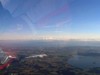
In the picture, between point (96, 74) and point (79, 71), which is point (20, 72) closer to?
point (79, 71)

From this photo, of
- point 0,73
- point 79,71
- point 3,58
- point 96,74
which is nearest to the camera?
point 3,58

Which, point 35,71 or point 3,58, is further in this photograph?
point 35,71

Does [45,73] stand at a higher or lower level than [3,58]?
lower

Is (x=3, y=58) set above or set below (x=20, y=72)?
above

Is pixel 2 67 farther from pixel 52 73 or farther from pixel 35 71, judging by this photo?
pixel 52 73

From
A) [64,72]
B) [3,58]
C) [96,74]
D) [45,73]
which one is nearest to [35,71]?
[45,73]

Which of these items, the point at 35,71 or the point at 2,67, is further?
the point at 35,71

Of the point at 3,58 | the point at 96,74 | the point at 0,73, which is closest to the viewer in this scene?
the point at 3,58

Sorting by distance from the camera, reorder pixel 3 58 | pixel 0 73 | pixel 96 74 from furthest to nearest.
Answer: pixel 96 74, pixel 0 73, pixel 3 58

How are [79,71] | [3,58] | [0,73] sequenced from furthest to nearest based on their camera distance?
[79,71], [0,73], [3,58]
